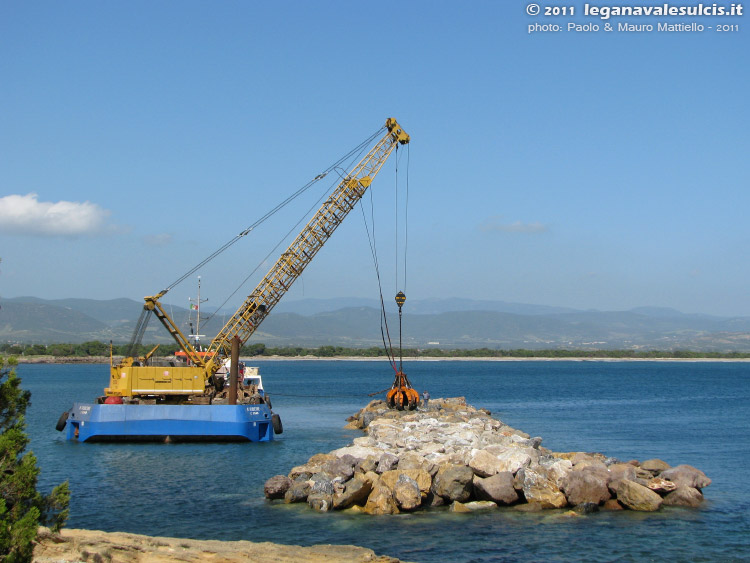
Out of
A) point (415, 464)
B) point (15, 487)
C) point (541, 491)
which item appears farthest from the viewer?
point (415, 464)

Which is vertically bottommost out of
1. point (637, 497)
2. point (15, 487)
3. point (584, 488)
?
point (637, 497)

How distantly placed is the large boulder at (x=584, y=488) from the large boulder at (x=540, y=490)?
0.24 m

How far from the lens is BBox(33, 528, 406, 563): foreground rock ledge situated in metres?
12.7

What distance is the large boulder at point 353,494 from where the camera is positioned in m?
19.3

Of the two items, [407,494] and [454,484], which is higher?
[454,484]

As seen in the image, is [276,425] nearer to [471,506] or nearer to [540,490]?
[471,506]

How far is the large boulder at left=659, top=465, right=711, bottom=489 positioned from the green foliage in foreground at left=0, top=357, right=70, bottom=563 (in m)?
15.7

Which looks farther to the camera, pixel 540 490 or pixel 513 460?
pixel 513 460

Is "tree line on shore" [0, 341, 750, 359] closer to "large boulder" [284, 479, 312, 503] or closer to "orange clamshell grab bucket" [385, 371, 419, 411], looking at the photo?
"orange clamshell grab bucket" [385, 371, 419, 411]

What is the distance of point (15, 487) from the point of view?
9.73 meters

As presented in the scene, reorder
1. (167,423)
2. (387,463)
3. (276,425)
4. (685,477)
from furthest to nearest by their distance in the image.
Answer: (276,425) → (167,423) → (387,463) → (685,477)

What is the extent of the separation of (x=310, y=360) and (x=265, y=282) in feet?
449

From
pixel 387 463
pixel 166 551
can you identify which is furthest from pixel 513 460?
pixel 166 551

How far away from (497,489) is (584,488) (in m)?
2.09
